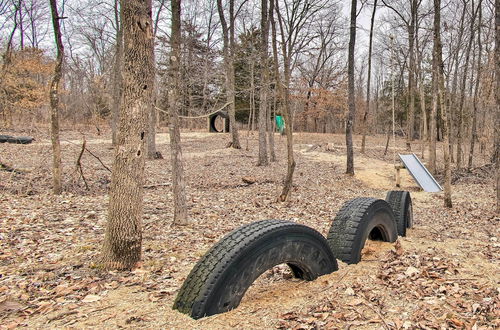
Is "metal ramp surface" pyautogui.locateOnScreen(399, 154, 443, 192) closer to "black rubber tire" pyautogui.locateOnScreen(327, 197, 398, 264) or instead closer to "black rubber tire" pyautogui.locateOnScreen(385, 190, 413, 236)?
"black rubber tire" pyautogui.locateOnScreen(385, 190, 413, 236)

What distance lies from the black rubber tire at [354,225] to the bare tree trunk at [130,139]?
2116 mm

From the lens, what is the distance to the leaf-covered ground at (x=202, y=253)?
88.4 inches

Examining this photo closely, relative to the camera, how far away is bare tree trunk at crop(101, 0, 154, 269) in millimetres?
3633

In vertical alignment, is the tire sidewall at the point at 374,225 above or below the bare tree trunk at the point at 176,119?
below

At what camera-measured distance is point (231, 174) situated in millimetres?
12234

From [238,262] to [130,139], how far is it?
2040 millimetres

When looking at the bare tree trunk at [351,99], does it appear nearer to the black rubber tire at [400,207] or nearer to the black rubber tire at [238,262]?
the black rubber tire at [400,207]

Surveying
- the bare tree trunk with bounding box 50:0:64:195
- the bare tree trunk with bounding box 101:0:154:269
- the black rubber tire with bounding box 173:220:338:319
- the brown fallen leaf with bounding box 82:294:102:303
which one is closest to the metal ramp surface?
the black rubber tire with bounding box 173:220:338:319

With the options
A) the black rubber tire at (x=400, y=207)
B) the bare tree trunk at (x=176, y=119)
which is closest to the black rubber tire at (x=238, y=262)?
the black rubber tire at (x=400, y=207)

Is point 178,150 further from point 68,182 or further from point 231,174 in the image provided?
point 231,174

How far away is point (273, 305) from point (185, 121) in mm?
34388

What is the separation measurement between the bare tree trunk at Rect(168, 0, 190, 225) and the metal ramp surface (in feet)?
27.8

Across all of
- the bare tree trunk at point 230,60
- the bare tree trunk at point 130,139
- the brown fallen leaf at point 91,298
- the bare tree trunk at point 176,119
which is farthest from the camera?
the bare tree trunk at point 230,60

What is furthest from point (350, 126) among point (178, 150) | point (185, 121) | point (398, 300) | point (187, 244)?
point (185, 121)
